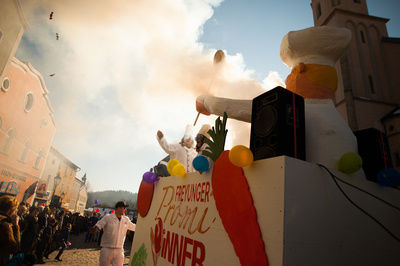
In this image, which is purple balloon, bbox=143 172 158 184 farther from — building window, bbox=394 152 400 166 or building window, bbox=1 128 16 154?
building window, bbox=394 152 400 166

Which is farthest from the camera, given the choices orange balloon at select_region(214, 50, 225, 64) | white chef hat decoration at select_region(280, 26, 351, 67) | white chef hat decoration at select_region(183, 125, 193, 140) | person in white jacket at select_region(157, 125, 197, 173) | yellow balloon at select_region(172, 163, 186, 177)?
white chef hat decoration at select_region(183, 125, 193, 140)

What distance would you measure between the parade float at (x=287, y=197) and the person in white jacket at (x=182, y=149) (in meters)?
1.47

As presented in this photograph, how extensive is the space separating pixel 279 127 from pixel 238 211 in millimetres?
724

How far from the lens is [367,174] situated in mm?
2359

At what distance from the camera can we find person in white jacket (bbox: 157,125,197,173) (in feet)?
13.9

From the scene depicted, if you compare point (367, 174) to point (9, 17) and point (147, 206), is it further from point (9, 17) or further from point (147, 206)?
point (9, 17)

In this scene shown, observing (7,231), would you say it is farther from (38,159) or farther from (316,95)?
(38,159)

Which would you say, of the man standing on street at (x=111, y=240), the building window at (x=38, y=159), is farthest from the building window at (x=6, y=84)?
the man standing on street at (x=111, y=240)

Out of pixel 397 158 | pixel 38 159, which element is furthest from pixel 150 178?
pixel 38 159

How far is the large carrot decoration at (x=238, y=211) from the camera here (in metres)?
1.44

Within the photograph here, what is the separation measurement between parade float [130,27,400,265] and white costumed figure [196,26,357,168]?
0.01m

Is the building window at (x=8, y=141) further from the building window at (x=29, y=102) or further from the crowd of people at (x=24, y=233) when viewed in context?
the crowd of people at (x=24, y=233)

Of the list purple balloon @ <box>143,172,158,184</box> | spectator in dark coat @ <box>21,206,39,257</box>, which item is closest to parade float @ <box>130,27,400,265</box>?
purple balloon @ <box>143,172,158,184</box>

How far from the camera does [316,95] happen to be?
259 cm
